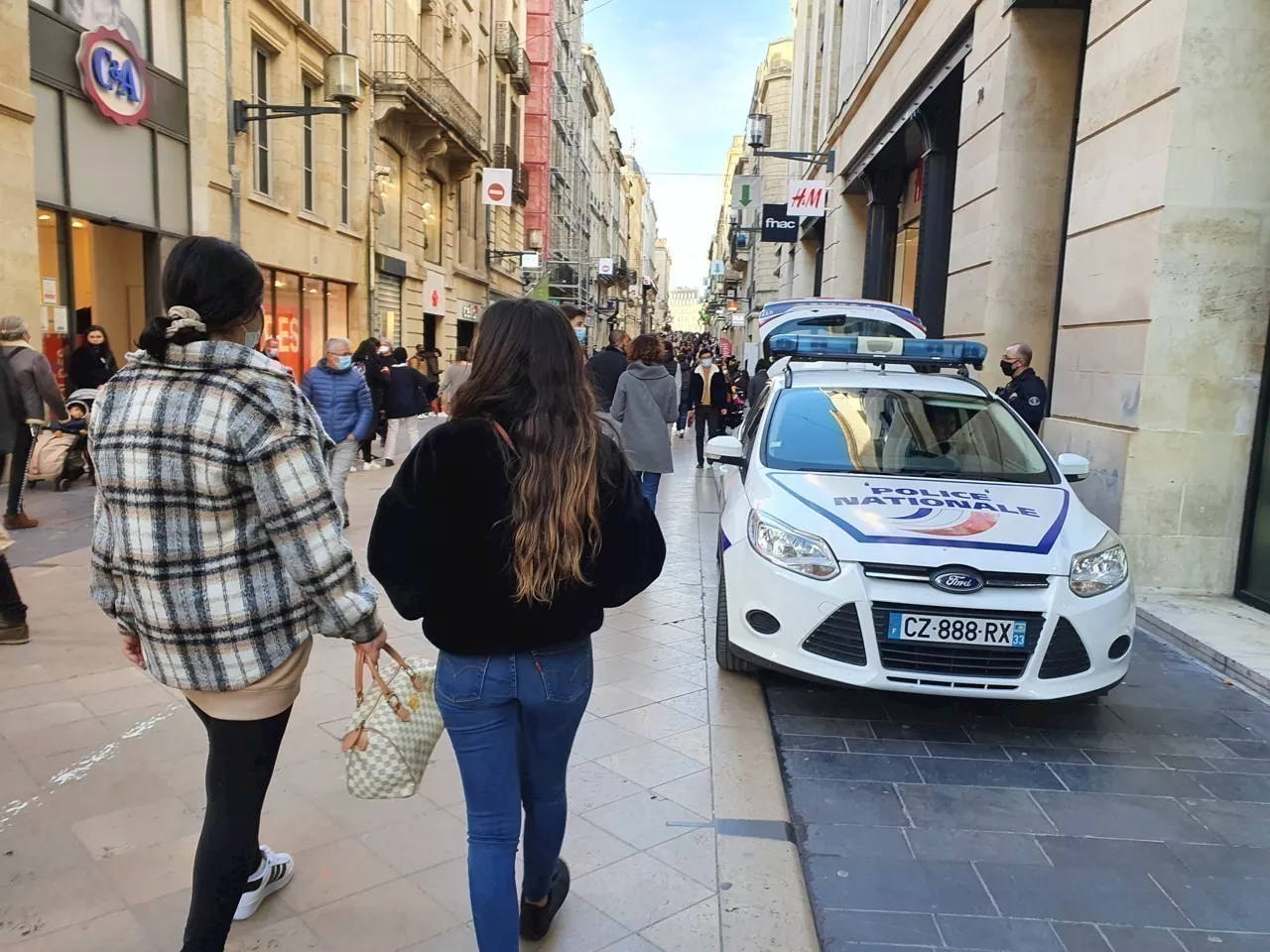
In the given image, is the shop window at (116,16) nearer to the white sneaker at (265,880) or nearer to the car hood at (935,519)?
the car hood at (935,519)

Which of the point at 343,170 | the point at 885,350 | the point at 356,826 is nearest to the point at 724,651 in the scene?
the point at 356,826

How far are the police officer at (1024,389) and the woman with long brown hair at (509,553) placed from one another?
656 cm

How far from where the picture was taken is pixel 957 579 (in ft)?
13.1

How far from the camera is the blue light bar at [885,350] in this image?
5.91 meters

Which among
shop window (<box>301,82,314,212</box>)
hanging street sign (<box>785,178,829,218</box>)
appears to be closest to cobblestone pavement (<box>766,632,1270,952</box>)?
shop window (<box>301,82,314,212</box>)

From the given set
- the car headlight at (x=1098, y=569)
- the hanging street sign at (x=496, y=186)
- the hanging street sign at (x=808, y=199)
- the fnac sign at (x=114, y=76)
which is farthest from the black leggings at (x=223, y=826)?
the hanging street sign at (x=496, y=186)

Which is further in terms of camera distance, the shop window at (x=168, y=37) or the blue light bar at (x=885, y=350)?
the shop window at (x=168, y=37)

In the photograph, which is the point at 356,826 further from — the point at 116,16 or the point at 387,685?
the point at 116,16

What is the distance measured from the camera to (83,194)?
39.8ft

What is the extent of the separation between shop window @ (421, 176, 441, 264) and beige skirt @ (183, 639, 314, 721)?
24852 millimetres

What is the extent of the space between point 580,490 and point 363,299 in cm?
2092

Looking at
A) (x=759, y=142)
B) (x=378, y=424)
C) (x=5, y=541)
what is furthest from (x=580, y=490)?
(x=759, y=142)

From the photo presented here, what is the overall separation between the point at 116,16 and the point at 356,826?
546 inches

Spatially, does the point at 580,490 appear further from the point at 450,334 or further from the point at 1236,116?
the point at 450,334
